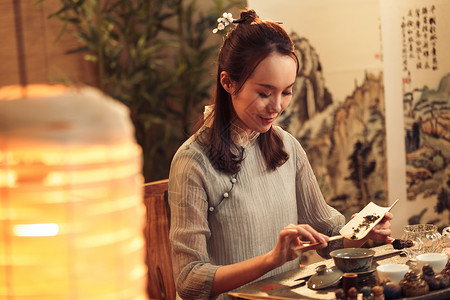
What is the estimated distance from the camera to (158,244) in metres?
2.51

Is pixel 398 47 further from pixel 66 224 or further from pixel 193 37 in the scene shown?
pixel 66 224

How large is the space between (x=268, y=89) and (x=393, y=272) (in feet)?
2.25

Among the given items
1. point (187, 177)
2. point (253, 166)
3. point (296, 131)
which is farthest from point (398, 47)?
point (187, 177)

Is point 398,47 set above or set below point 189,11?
below

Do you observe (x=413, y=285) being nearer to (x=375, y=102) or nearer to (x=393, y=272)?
(x=393, y=272)

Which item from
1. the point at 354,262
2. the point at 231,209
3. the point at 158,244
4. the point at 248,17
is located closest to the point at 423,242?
the point at 354,262

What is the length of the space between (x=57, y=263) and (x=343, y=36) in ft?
9.73

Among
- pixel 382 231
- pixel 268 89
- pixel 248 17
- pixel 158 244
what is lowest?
pixel 158 244

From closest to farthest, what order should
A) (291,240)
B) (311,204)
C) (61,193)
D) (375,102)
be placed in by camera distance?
1. (61,193)
2. (291,240)
3. (311,204)
4. (375,102)

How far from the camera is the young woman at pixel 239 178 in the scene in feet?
6.36

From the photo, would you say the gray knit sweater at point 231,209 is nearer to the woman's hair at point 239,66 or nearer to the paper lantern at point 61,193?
the woman's hair at point 239,66

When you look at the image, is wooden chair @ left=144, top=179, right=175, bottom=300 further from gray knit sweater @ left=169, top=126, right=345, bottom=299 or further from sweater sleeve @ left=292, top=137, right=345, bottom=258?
sweater sleeve @ left=292, top=137, right=345, bottom=258

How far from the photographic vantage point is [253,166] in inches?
86.0

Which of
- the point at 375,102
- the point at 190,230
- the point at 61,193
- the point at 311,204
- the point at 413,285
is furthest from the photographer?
the point at 375,102
